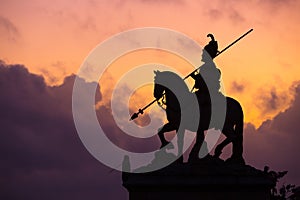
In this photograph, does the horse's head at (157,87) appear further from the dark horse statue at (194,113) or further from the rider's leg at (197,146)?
the rider's leg at (197,146)

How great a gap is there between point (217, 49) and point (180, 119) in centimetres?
300

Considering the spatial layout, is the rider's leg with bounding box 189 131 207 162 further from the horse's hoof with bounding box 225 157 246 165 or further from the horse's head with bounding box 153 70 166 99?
the horse's head with bounding box 153 70 166 99

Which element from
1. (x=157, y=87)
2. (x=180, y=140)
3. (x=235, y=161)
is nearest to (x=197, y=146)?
(x=180, y=140)

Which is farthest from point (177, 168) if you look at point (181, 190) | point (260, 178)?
point (260, 178)

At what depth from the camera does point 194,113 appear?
104 ft

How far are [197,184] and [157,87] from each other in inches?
148

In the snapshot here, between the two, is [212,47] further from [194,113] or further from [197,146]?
[197,146]

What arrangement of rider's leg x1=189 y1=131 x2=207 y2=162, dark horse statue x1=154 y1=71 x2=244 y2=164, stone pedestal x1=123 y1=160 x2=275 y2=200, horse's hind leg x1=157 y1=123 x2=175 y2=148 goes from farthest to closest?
horse's hind leg x1=157 y1=123 x2=175 y2=148
dark horse statue x1=154 y1=71 x2=244 y2=164
rider's leg x1=189 y1=131 x2=207 y2=162
stone pedestal x1=123 y1=160 x2=275 y2=200

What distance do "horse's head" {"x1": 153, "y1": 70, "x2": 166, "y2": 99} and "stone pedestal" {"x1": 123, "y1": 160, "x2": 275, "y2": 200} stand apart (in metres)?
2.72

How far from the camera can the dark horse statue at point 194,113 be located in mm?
31516

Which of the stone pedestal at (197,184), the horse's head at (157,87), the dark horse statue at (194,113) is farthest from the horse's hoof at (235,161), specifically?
the horse's head at (157,87)

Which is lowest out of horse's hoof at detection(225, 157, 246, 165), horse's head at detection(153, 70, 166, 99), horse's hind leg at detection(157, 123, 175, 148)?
horse's hoof at detection(225, 157, 246, 165)

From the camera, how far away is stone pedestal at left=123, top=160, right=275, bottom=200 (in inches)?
1205

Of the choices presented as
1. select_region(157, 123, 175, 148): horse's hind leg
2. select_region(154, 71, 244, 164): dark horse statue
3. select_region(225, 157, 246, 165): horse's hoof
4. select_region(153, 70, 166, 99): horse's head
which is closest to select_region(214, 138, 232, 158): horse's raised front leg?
select_region(154, 71, 244, 164): dark horse statue
